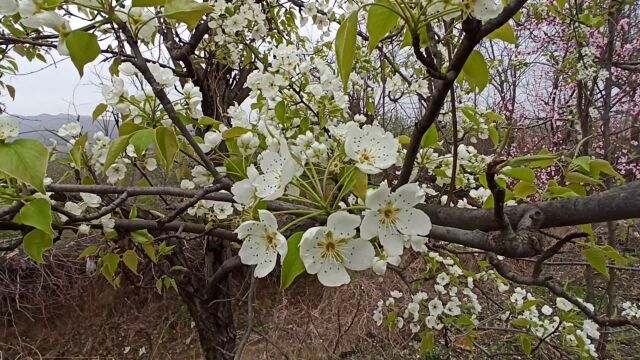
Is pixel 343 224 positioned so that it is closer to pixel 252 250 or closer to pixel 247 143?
pixel 252 250

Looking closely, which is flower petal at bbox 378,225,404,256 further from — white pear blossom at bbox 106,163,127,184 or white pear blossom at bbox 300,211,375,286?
white pear blossom at bbox 106,163,127,184

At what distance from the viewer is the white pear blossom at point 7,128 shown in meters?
0.61

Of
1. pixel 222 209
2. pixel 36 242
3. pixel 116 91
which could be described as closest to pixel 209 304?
pixel 222 209

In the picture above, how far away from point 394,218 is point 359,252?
6 cm

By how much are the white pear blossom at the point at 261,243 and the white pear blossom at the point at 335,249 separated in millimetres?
32

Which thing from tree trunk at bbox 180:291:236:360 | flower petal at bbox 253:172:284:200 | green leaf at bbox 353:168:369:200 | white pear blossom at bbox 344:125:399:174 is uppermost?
white pear blossom at bbox 344:125:399:174

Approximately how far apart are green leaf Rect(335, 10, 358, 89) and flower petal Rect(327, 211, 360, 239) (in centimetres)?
15

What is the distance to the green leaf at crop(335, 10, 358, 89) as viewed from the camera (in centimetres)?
48

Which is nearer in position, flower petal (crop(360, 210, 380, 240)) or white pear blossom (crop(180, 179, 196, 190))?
flower petal (crop(360, 210, 380, 240))

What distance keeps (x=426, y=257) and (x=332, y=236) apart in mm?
→ 1268

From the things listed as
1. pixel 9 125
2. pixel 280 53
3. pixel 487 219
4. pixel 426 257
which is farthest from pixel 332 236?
pixel 426 257

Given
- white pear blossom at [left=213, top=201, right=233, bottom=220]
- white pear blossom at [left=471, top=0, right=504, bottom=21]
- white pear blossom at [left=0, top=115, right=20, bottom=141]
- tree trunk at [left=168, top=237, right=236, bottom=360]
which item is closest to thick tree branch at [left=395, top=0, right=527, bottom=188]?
white pear blossom at [left=471, top=0, right=504, bottom=21]

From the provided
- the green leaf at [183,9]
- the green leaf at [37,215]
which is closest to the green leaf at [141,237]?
the green leaf at [37,215]

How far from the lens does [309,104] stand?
1.19 m
